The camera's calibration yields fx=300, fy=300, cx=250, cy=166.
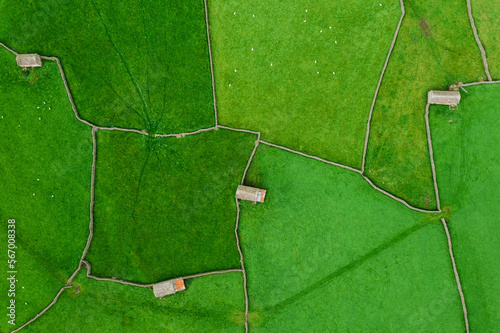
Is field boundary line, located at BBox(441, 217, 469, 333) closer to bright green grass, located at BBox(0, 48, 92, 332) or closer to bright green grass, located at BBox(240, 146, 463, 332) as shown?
bright green grass, located at BBox(240, 146, 463, 332)

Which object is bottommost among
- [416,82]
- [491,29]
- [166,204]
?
[166,204]

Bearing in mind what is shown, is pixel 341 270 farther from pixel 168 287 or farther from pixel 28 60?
pixel 28 60

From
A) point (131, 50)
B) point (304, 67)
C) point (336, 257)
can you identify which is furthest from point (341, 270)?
point (131, 50)

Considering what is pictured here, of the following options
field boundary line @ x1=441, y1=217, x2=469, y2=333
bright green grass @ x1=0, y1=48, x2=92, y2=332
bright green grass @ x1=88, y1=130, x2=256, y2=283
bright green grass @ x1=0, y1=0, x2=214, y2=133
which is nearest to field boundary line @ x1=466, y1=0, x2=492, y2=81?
field boundary line @ x1=441, y1=217, x2=469, y2=333

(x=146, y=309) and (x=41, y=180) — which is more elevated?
(x=41, y=180)

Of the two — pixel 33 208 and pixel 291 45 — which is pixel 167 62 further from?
pixel 33 208
